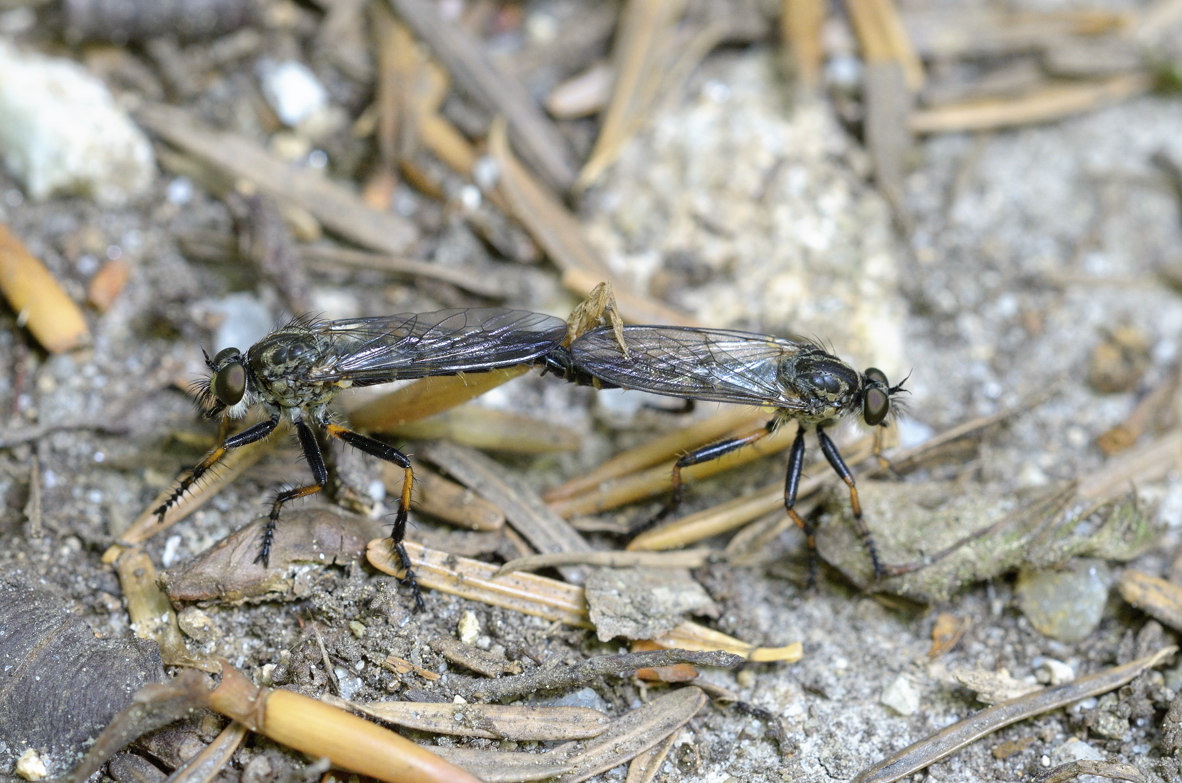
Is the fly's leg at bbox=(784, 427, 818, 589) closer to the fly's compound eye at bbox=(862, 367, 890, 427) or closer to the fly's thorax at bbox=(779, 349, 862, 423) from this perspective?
the fly's thorax at bbox=(779, 349, 862, 423)

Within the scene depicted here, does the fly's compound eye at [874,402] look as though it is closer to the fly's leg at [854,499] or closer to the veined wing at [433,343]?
the fly's leg at [854,499]

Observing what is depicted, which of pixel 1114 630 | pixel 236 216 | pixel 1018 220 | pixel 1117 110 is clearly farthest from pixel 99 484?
pixel 1117 110

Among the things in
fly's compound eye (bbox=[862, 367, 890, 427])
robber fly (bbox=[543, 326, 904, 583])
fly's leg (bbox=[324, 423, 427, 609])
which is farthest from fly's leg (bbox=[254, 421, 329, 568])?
fly's compound eye (bbox=[862, 367, 890, 427])

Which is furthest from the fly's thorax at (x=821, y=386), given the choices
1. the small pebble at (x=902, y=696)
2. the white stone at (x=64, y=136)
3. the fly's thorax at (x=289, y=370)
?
the white stone at (x=64, y=136)

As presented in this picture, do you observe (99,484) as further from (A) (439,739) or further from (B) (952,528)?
(B) (952,528)

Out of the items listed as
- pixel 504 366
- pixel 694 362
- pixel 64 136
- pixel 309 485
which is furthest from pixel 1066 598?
pixel 64 136
